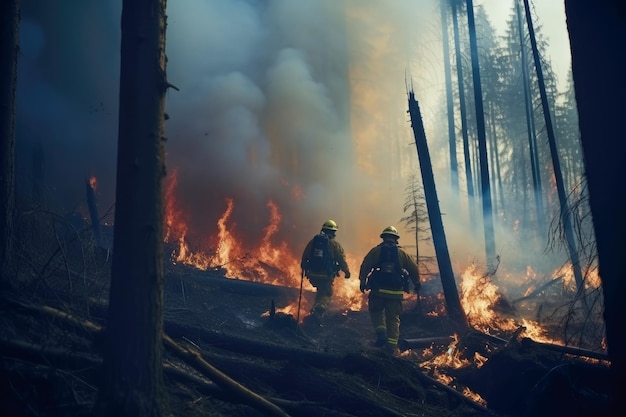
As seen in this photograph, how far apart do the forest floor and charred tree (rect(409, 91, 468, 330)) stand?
1662 mm

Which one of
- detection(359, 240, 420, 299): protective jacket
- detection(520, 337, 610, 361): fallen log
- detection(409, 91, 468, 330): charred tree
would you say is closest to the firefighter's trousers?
detection(359, 240, 420, 299): protective jacket

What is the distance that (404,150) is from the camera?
45656mm

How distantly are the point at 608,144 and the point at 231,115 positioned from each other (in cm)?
1602

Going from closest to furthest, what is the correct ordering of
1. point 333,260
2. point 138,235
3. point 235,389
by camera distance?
point 138,235
point 235,389
point 333,260

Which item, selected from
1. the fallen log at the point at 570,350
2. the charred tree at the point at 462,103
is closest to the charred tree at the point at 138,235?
the fallen log at the point at 570,350

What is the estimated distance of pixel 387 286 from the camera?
8227 mm

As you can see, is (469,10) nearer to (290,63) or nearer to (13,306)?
(290,63)

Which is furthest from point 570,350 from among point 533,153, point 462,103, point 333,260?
point 533,153

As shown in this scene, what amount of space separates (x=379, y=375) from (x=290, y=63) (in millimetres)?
17821

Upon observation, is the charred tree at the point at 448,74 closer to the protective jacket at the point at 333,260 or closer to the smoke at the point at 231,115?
the smoke at the point at 231,115

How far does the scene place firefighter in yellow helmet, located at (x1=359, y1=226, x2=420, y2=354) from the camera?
8062 mm

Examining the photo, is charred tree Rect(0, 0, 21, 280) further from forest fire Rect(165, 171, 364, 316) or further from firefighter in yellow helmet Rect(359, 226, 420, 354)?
forest fire Rect(165, 171, 364, 316)

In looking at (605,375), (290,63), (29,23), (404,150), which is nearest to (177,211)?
(290,63)

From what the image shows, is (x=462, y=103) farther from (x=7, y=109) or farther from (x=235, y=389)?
(x=235, y=389)
